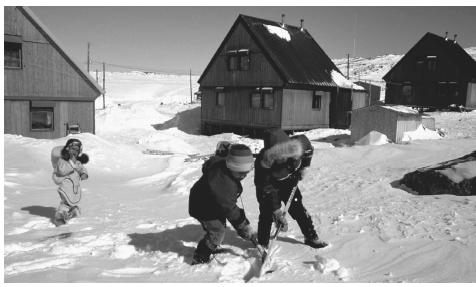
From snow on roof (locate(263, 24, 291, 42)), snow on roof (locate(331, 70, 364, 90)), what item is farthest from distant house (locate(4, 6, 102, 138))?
snow on roof (locate(331, 70, 364, 90))

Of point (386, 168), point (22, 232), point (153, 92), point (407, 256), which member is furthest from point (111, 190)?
point (153, 92)

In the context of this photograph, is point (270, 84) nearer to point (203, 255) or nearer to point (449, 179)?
point (449, 179)

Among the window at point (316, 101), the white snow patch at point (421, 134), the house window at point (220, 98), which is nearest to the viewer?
the white snow patch at point (421, 134)

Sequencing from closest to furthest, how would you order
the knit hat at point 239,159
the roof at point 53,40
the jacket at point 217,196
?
the knit hat at point 239,159, the jacket at point 217,196, the roof at point 53,40

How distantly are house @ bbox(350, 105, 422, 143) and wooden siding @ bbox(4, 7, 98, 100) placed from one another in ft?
44.6

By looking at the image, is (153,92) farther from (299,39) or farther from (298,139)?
(298,139)

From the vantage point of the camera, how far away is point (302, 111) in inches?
884

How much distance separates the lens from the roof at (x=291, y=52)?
2152cm

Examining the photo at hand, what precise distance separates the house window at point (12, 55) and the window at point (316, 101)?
1569 cm

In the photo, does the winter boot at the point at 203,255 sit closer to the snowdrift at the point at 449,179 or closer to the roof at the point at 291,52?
the snowdrift at the point at 449,179

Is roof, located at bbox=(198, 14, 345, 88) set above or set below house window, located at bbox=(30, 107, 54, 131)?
above

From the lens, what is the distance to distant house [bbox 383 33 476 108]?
29.8m

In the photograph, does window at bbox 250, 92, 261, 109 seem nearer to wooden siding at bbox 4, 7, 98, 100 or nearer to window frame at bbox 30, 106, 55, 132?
wooden siding at bbox 4, 7, 98, 100

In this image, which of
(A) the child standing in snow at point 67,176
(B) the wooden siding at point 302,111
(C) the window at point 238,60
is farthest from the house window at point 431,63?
(A) the child standing in snow at point 67,176
